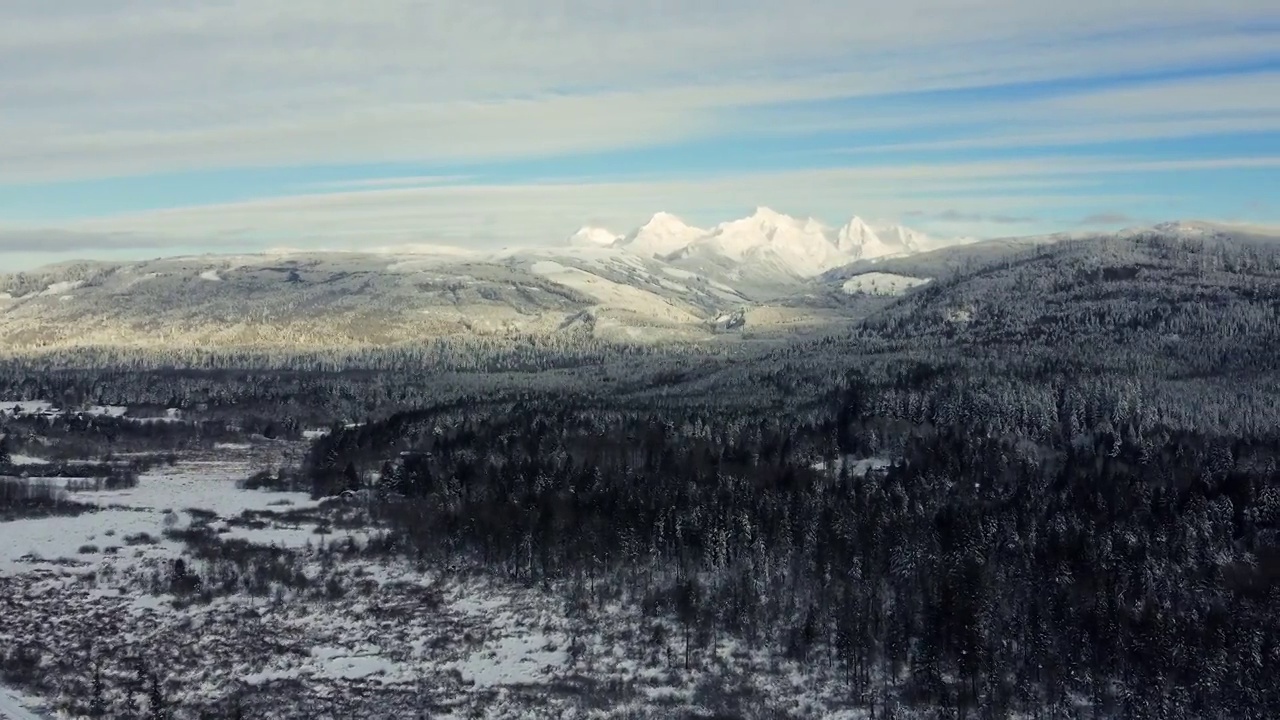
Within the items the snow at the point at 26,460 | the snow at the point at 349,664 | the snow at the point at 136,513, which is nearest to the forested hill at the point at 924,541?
the snow at the point at 136,513

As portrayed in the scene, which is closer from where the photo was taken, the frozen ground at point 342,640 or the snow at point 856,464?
the frozen ground at point 342,640

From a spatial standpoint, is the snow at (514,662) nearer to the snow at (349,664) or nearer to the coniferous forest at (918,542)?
the snow at (349,664)

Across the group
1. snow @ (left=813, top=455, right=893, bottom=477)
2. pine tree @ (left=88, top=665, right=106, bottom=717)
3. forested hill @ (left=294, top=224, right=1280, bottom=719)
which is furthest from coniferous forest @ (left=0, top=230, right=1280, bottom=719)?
pine tree @ (left=88, top=665, right=106, bottom=717)

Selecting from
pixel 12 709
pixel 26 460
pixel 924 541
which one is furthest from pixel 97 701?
pixel 26 460

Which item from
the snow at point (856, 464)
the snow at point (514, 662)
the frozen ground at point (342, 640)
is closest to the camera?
the frozen ground at point (342, 640)

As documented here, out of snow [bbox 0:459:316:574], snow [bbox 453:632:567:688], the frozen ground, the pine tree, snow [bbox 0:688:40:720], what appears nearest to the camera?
snow [bbox 0:688:40:720]

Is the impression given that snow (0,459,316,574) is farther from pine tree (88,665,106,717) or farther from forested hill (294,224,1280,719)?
pine tree (88,665,106,717)

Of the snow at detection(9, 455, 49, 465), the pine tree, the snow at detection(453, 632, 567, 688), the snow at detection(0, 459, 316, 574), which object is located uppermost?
the snow at detection(9, 455, 49, 465)

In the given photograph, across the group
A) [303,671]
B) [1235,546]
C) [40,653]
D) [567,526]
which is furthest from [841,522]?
[40,653]

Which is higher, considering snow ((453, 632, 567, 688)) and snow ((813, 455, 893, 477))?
snow ((813, 455, 893, 477))

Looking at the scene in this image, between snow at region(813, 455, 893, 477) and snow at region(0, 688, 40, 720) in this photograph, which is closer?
snow at region(0, 688, 40, 720)

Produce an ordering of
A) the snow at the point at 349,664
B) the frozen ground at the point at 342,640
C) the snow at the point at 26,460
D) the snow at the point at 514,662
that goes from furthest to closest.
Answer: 1. the snow at the point at 26,460
2. the snow at the point at 349,664
3. the snow at the point at 514,662
4. the frozen ground at the point at 342,640
